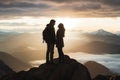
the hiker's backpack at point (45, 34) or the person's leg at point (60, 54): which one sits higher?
the hiker's backpack at point (45, 34)

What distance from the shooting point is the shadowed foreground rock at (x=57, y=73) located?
2040 inches

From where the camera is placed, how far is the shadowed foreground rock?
170ft

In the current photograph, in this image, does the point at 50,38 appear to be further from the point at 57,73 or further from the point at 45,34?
the point at 57,73

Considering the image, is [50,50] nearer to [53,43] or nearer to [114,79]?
[53,43]

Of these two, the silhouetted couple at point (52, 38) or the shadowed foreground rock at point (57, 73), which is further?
the shadowed foreground rock at point (57, 73)

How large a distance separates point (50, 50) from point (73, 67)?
4.00m

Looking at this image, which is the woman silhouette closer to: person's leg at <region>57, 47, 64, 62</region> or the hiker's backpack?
person's leg at <region>57, 47, 64, 62</region>

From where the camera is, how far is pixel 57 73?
52.0 metres

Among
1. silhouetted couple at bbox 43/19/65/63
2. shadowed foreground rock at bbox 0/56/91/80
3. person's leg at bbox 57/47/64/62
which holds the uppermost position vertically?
silhouetted couple at bbox 43/19/65/63

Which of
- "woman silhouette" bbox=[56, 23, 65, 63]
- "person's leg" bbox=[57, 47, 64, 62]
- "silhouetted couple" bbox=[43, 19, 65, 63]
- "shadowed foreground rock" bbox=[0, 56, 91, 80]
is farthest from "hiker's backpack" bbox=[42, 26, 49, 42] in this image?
"shadowed foreground rock" bbox=[0, 56, 91, 80]

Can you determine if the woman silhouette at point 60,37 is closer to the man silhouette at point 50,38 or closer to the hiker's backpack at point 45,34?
the man silhouette at point 50,38

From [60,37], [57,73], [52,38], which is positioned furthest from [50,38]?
[57,73]

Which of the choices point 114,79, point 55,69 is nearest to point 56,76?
point 55,69

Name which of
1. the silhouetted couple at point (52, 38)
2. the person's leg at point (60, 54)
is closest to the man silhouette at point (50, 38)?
the silhouetted couple at point (52, 38)
